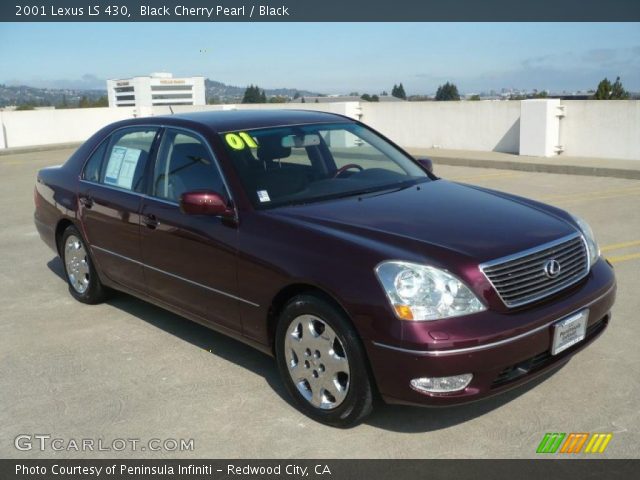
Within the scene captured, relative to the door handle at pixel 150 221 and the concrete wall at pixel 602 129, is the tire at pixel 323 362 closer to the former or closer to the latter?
the door handle at pixel 150 221

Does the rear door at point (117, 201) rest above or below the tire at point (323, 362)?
above

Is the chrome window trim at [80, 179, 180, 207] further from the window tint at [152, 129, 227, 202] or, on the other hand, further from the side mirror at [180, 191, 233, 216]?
the side mirror at [180, 191, 233, 216]

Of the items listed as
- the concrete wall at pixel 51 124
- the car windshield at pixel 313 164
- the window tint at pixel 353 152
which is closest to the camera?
the car windshield at pixel 313 164

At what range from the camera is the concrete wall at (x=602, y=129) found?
592 inches

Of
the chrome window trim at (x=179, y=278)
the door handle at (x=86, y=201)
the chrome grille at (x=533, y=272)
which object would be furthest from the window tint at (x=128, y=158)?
the chrome grille at (x=533, y=272)

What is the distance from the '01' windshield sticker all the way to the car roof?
3.3 inches

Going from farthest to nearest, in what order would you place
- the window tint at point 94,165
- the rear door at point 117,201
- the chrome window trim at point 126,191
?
1. the window tint at point 94,165
2. the rear door at point 117,201
3. the chrome window trim at point 126,191

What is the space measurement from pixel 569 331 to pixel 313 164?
2022mm

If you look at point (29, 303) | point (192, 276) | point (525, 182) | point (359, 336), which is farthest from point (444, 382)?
point (525, 182)

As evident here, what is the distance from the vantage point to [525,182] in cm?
1291

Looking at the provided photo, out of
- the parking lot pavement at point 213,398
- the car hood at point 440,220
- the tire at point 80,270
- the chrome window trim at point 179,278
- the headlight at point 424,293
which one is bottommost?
the parking lot pavement at point 213,398

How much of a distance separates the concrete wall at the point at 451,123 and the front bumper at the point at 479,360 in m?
14.7

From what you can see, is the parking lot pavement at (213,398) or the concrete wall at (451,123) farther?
the concrete wall at (451,123)

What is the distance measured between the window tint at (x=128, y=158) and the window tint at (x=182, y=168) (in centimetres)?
22
